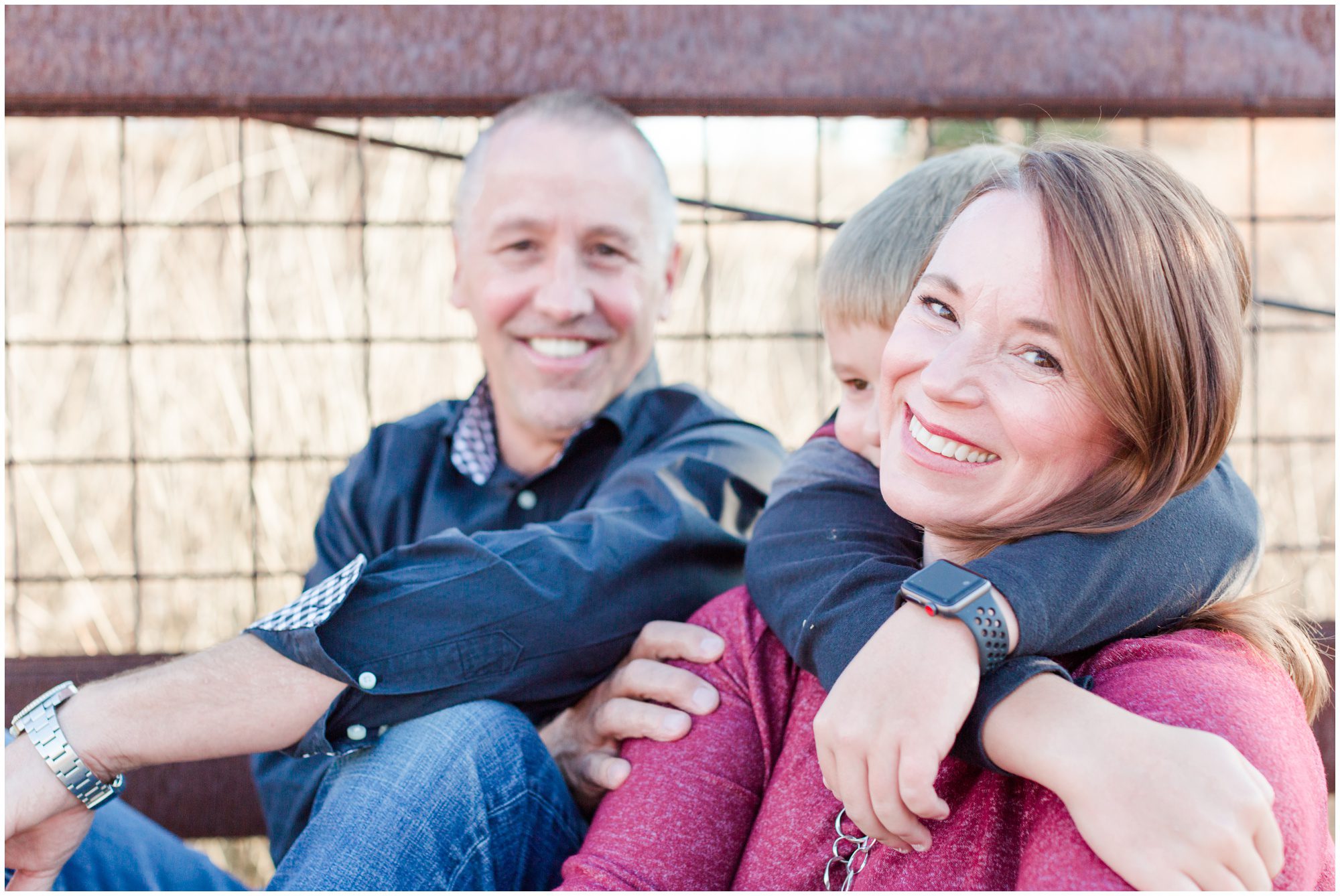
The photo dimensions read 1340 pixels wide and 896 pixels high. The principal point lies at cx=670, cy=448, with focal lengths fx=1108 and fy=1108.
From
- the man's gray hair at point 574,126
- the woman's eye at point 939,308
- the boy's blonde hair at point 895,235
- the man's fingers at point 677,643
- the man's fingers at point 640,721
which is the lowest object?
the man's fingers at point 640,721

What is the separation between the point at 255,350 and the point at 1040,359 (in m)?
2.71

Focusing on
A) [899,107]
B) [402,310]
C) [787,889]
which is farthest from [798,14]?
[402,310]

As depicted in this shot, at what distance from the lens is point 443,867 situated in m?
1.33

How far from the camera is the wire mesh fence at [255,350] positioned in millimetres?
3066

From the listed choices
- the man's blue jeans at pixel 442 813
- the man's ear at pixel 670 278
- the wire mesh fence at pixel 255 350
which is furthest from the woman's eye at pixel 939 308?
the wire mesh fence at pixel 255 350

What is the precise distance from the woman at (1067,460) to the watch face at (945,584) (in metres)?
0.09

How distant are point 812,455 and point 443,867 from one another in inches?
26.8

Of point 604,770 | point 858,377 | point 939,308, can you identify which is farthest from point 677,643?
point 939,308

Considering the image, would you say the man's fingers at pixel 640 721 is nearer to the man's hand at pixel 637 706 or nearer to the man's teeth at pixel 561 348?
the man's hand at pixel 637 706

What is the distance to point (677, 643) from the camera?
54.2 inches

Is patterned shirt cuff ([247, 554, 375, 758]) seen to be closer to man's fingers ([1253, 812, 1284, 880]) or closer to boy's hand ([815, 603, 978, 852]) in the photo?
boy's hand ([815, 603, 978, 852])

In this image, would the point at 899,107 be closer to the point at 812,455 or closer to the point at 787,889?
the point at 812,455

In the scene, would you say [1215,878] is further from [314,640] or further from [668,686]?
[314,640]

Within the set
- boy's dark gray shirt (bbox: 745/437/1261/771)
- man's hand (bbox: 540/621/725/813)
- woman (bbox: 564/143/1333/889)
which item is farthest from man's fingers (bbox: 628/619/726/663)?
woman (bbox: 564/143/1333/889)
